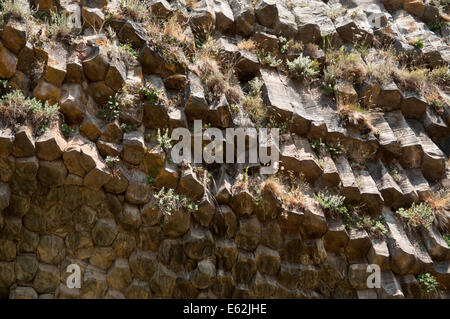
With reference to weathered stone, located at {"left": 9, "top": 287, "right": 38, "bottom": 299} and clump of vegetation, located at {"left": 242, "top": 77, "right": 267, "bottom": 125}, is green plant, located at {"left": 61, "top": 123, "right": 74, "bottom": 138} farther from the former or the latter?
clump of vegetation, located at {"left": 242, "top": 77, "right": 267, "bottom": 125}

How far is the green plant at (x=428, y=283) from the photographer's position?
8.01 meters

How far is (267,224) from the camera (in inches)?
303

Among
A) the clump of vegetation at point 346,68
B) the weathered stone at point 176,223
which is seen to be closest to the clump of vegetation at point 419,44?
the clump of vegetation at point 346,68

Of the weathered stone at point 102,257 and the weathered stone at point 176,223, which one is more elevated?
the weathered stone at point 176,223

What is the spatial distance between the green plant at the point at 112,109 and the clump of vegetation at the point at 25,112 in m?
0.76

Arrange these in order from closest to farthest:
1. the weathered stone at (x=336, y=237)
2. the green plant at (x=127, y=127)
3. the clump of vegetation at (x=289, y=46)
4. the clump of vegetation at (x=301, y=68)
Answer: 1. the green plant at (x=127, y=127)
2. the weathered stone at (x=336, y=237)
3. the clump of vegetation at (x=301, y=68)
4. the clump of vegetation at (x=289, y=46)

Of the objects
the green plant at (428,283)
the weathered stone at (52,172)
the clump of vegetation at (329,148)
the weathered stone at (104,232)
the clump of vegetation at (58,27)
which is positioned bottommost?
the green plant at (428,283)

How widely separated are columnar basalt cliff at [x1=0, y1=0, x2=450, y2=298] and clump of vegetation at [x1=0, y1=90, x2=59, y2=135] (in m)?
0.02

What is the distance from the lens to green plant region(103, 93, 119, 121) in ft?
24.1

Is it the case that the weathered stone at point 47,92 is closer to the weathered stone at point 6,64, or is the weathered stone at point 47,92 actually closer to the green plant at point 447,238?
the weathered stone at point 6,64

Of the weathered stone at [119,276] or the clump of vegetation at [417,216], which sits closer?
the weathered stone at [119,276]

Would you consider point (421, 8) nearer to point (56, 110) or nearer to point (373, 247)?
point (373, 247)

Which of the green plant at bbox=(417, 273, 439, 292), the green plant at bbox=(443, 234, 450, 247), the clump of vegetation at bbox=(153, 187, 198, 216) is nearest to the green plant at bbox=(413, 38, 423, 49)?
the green plant at bbox=(443, 234, 450, 247)

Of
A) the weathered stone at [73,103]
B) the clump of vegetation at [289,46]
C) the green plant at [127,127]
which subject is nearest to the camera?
the weathered stone at [73,103]
